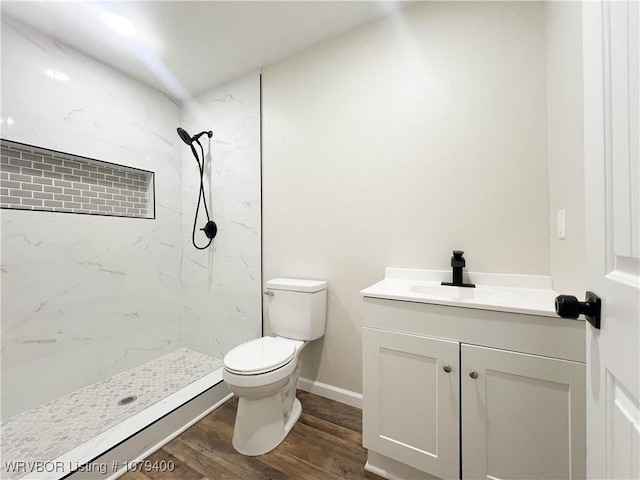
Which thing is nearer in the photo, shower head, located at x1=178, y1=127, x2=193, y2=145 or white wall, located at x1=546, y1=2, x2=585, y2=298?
white wall, located at x1=546, y1=2, x2=585, y2=298

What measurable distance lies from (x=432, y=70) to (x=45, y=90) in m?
2.40

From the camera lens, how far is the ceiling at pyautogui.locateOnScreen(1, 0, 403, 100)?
4.90 ft

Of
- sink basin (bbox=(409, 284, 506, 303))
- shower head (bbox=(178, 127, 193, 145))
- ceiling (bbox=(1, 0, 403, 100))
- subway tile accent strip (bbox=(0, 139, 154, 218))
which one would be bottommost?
sink basin (bbox=(409, 284, 506, 303))

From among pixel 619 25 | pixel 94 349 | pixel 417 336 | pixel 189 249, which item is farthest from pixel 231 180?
pixel 619 25

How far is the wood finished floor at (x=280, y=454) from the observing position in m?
1.20

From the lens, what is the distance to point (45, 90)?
1.65 meters

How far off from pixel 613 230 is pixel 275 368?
132cm

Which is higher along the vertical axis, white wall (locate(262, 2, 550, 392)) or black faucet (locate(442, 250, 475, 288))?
white wall (locate(262, 2, 550, 392))

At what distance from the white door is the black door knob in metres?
0.02

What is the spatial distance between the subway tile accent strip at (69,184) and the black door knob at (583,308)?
2621 mm

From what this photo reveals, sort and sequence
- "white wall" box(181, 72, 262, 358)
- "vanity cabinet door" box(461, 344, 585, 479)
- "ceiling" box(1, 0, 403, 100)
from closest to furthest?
"vanity cabinet door" box(461, 344, 585, 479) → "ceiling" box(1, 0, 403, 100) → "white wall" box(181, 72, 262, 358)

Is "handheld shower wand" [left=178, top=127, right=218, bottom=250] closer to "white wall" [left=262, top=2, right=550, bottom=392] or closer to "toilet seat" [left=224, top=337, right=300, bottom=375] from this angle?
"white wall" [left=262, top=2, right=550, bottom=392]

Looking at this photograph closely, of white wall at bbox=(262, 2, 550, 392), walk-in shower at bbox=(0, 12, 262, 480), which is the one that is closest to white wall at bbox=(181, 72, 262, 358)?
walk-in shower at bbox=(0, 12, 262, 480)

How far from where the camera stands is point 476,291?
129 cm
